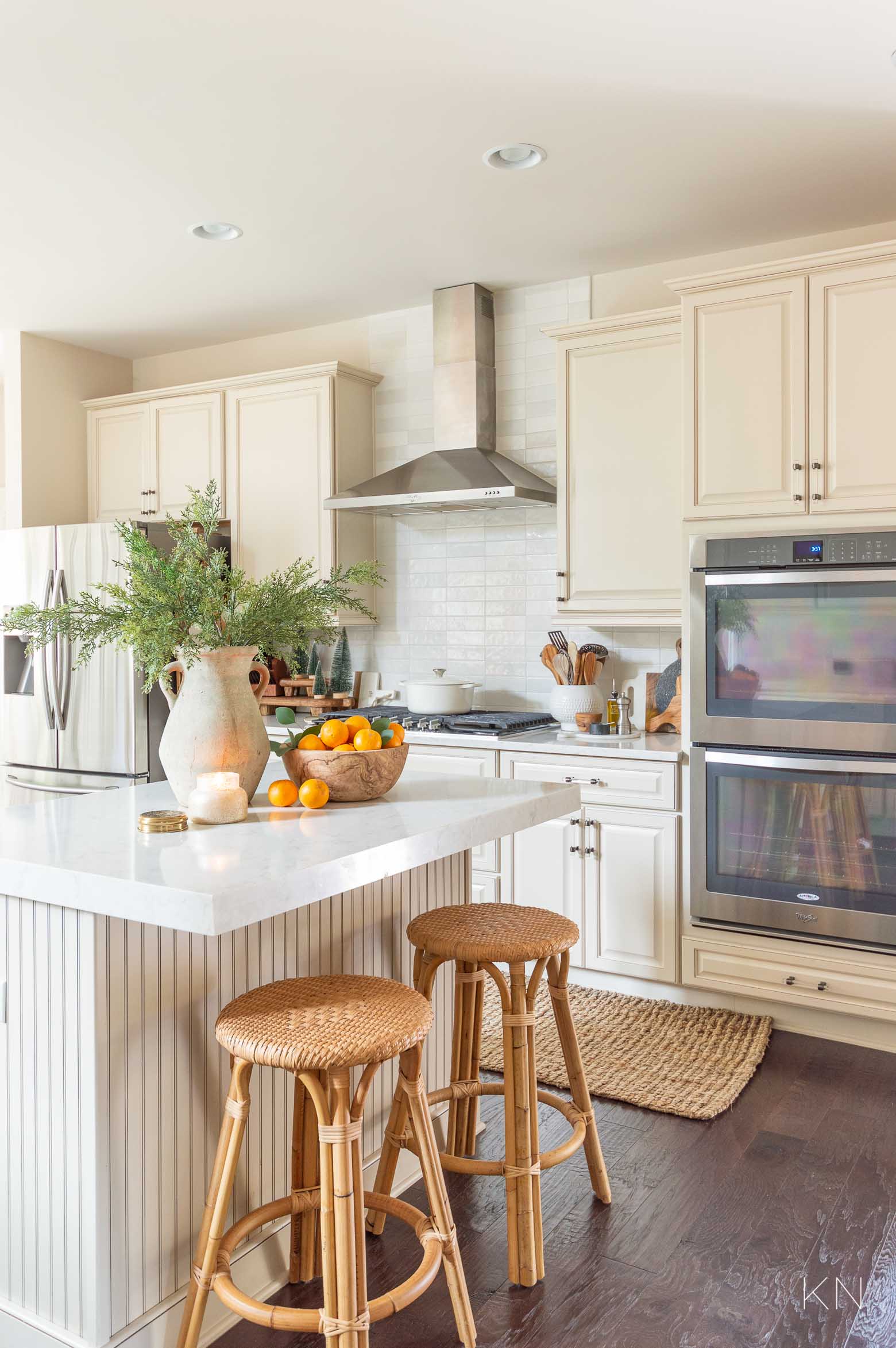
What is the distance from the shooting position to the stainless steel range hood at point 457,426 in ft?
13.5

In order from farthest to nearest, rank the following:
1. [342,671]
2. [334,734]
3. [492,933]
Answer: [342,671], [334,734], [492,933]

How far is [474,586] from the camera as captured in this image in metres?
4.50

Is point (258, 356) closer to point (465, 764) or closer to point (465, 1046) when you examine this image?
point (465, 764)

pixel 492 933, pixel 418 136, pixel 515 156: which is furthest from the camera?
pixel 515 156

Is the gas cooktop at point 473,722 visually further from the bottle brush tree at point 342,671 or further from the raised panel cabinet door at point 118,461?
the raised panel cabinet door at point 118,461

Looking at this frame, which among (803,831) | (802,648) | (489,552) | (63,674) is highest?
(489,552)

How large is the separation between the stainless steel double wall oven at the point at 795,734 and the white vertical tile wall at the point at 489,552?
724mm

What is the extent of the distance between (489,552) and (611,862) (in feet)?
5.00

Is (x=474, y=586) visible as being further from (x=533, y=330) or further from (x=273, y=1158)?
(x=273, y=1158)

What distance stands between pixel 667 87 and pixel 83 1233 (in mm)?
2896

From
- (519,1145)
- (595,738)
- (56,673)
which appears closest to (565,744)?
(595,738)

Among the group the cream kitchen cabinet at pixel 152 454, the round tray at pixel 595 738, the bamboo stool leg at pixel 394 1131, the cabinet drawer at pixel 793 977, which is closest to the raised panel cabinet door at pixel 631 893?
the cabinet drawer at pixel 793 977

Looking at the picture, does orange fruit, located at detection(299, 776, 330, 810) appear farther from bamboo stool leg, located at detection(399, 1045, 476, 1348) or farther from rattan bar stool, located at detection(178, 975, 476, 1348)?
bamboo stool leg, located at detection(399, 1045, 476, 1348)

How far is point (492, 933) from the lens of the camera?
2125 mm
